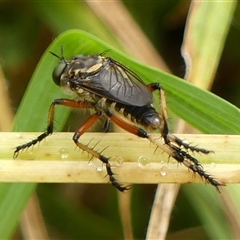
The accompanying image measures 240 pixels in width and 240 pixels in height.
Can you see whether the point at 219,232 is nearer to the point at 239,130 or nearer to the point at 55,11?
the point at 239,130

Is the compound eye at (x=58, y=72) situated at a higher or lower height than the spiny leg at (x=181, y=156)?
higher

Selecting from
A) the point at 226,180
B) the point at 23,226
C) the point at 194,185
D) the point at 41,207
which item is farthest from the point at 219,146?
the point at 41,207

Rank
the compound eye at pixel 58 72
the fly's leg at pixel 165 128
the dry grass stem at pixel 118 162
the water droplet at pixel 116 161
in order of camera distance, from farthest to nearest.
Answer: the compound eye at pixel 58 72, the fly's leg at pixel 165 128, the water droplet at pixel 116 161, the dry grass stem at pixel 118 162

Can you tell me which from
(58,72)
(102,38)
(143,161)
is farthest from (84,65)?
(143,161)

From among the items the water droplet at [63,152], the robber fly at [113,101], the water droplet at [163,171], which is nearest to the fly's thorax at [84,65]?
the robber fly at [113,101]

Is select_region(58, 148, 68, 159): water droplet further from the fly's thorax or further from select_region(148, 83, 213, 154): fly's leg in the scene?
the fly's thorax

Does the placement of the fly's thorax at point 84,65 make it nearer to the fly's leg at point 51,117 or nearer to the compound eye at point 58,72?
the compound eye at point 58,72

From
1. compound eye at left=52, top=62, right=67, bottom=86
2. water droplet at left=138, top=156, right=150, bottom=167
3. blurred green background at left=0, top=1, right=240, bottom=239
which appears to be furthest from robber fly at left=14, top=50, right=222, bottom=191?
blurred green background at left=0, top=1, right=240, bottom=239
